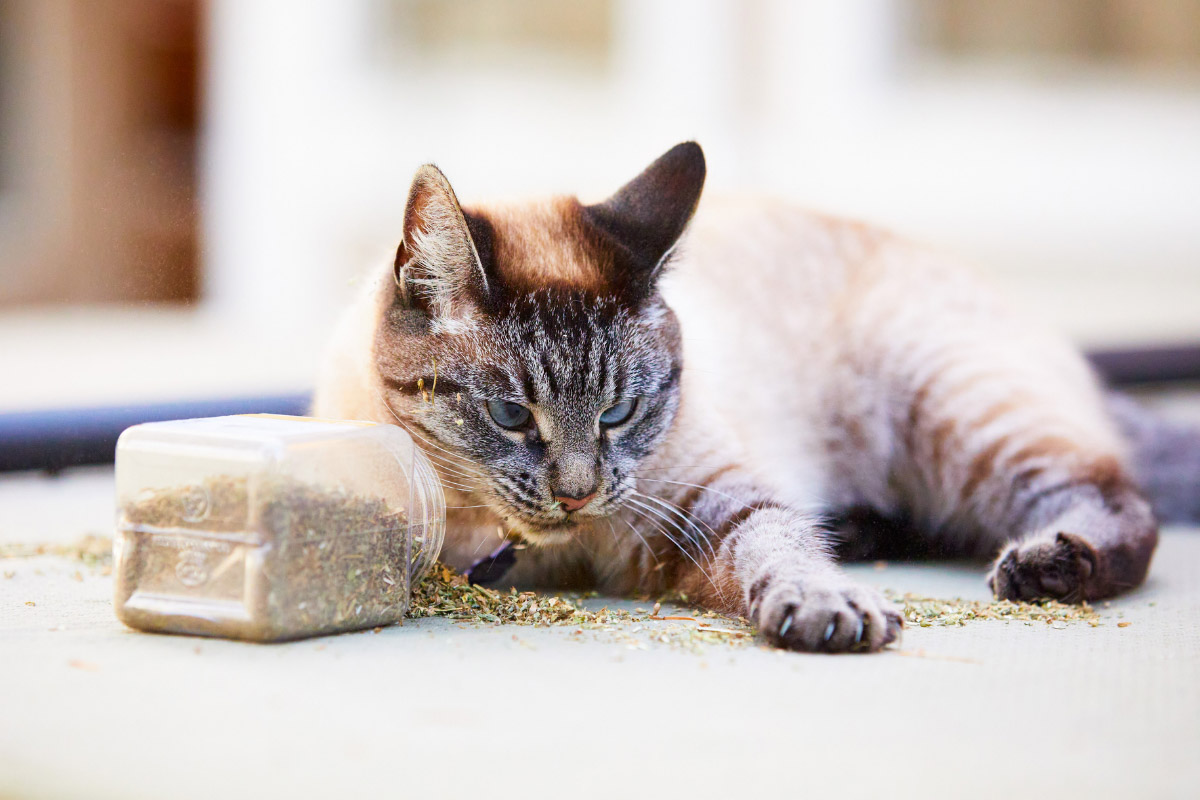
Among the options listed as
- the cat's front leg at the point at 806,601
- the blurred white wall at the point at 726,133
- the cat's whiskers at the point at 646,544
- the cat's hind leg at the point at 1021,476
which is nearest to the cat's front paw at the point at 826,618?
the cat's front leg at the point at 806,601

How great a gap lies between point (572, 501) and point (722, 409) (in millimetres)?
710

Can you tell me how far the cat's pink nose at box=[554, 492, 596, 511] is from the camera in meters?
1.95

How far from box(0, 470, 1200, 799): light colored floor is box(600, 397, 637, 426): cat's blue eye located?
0.41 metres

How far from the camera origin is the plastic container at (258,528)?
1627mm

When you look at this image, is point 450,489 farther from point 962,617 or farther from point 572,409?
point 962,617

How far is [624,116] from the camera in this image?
8.01 meters

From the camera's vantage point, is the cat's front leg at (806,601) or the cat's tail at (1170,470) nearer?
the cat's front leg at (806,601)

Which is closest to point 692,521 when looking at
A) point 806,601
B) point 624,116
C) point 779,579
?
point 779,579

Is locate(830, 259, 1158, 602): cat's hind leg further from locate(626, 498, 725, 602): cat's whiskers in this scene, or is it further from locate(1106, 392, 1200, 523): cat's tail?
locate(626, 498, 725, 602): cat's whiskers

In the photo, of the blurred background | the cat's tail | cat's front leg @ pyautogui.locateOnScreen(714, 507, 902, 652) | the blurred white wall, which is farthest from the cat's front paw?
the blurred white wall

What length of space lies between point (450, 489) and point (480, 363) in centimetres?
28

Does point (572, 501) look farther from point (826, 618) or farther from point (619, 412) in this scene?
point (826, 618)

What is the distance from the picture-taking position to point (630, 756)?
1.28 meters

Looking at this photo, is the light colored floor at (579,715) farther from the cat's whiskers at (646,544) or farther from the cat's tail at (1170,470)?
the cat's tail at (1170,470)
